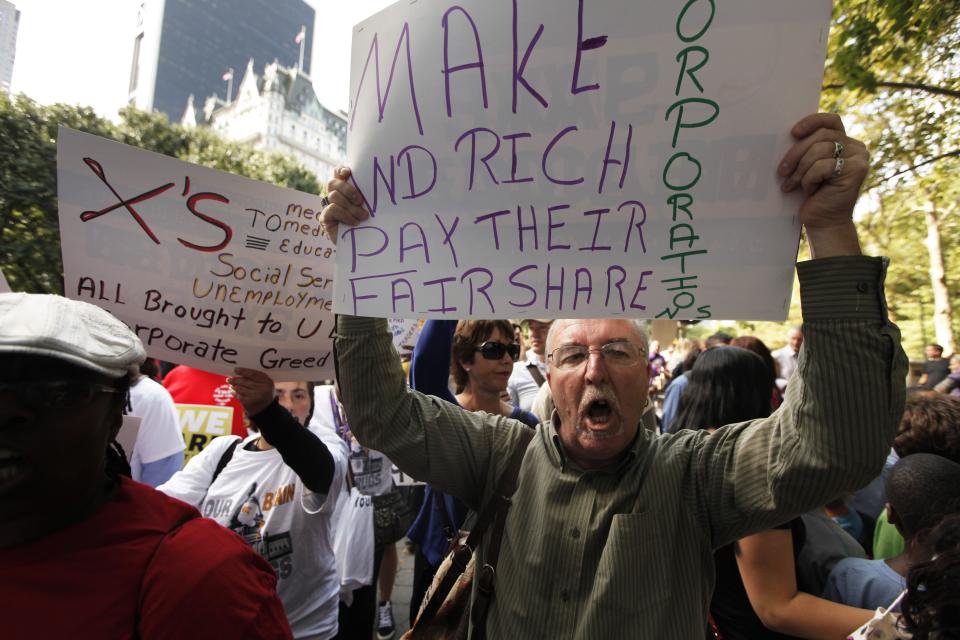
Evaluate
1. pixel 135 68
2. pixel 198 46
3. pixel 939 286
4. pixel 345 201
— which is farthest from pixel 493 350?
pixel 135 68

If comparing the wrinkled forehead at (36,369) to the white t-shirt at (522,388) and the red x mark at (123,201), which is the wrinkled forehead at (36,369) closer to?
the red x mark at (123,201)

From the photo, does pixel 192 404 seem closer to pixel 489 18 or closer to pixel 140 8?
pixel 140 8

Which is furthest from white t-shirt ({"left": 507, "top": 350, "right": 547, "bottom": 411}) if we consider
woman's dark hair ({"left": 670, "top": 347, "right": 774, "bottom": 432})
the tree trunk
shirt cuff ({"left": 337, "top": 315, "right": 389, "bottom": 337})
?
the tree trunk

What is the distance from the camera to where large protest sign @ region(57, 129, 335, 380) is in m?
Result: 1.99

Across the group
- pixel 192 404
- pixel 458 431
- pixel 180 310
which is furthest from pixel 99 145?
pixel 192 404

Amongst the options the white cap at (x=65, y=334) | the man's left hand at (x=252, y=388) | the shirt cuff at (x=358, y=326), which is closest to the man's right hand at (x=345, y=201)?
the shirt cuff at (x=358, y=326)

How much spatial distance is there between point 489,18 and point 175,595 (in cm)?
147

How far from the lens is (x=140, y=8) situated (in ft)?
13.4

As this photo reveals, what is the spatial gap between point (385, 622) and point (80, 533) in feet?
11.8

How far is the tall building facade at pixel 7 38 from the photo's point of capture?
3439mm

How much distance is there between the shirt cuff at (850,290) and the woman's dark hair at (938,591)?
488 mm

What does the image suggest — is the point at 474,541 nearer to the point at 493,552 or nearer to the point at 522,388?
the point at 493,552

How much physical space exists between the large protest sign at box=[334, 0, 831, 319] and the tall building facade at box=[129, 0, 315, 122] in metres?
95.3

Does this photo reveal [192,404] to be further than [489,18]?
Yes
